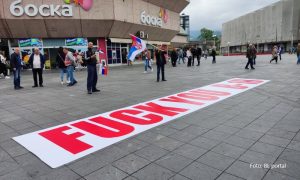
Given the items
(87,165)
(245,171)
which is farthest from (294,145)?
(87,165)

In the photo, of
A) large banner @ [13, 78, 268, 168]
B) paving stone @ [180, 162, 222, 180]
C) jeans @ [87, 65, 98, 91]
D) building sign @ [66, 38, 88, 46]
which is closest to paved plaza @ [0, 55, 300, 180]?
paving stone @ [180, 162, 222, 180]

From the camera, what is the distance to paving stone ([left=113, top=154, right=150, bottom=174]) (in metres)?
3.05

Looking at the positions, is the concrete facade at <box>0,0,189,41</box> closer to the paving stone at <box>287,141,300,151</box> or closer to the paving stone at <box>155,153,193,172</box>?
the paving stone at <box>155,153,193,172</box>

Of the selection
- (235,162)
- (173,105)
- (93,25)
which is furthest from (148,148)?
(93,25)

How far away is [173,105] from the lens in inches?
253

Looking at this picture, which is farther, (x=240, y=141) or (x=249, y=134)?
(x=249, y=134)

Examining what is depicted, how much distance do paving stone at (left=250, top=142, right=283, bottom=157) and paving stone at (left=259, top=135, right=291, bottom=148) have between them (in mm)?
133

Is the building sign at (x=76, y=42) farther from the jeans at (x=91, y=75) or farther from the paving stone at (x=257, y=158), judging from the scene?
the paving stone at (x=257, y=158)

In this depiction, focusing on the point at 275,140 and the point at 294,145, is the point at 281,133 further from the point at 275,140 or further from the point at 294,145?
the point at 294,145

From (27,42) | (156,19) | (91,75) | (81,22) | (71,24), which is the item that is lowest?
(91,75)

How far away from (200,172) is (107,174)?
1163mm

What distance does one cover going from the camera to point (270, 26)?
68125mm

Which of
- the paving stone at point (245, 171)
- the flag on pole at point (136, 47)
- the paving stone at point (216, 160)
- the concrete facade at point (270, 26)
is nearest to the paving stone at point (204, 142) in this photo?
the paving stone at point (216, 160)

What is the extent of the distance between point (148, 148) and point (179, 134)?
80 centimetres
